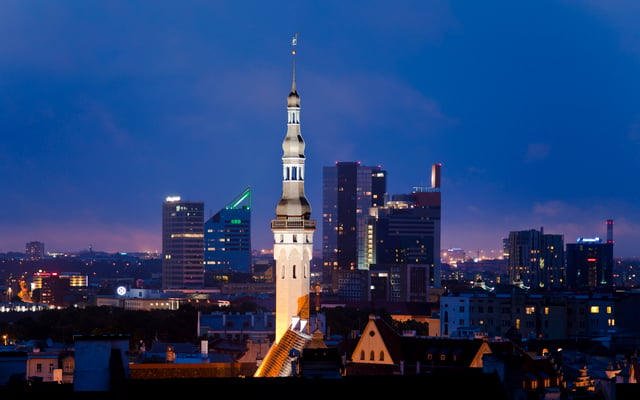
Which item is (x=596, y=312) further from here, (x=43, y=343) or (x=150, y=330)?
(x=43, y=343)

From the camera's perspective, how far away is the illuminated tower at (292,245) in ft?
217

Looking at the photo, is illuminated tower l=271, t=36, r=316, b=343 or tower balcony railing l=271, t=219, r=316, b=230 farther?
tower balcony railing l=271, t=219, r=316, b=230

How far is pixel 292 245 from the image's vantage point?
220 ft

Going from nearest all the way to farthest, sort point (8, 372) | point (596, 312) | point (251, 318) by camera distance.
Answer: point (8, 372)
point (596, 312)
point (251, 318)

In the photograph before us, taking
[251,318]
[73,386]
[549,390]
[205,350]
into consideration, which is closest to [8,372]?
[73,386]

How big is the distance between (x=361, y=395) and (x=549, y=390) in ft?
72.5

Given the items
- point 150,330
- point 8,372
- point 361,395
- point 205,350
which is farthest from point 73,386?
point 150,330

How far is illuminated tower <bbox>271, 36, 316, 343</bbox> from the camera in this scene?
66000 millimetres

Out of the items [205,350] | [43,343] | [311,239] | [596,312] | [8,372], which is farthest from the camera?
[596,312]

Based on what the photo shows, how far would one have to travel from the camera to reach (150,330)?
149000 mm

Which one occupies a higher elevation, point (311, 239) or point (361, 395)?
point (311, 239)

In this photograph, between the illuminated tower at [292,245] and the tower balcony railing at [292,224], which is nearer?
the illuminated tower at [292,245]

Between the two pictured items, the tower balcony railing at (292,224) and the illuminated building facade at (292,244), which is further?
the tower balcony railing at (292,224)

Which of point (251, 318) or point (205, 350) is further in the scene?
point (251, 318)
